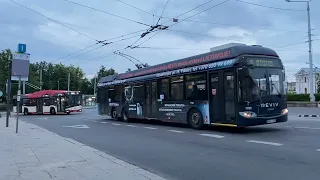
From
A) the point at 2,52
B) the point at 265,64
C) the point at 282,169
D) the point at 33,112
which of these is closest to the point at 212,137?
the point at 265,64

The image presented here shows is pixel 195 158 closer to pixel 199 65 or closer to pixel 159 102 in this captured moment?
pixel 199 65

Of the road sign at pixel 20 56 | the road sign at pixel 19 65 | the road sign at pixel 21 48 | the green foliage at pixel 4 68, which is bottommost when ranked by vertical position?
the road sign at pixel 19 65

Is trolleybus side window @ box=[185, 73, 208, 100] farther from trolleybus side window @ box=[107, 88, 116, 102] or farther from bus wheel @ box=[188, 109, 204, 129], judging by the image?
trolleybus side window @ box=[107, 88, 116, 102]

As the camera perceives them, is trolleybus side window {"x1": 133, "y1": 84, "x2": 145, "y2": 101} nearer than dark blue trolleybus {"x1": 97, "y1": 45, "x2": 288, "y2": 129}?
No

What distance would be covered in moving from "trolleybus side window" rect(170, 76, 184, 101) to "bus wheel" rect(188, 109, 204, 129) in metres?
1.02

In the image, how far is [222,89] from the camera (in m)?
13.4

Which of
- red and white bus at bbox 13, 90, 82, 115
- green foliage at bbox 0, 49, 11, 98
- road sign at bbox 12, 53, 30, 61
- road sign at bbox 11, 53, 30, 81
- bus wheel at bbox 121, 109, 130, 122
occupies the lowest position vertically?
bus wheel at bbox 121, 109, 130, 122

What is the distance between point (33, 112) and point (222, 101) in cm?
3534

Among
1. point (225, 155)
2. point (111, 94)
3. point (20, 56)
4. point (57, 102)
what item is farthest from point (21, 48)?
point (57, 102)

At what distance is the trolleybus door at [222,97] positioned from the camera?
42.6ft

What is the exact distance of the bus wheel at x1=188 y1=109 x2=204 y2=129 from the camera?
48.6 feet

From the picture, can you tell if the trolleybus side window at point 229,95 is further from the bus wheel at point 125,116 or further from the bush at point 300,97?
the bush at point 300,97

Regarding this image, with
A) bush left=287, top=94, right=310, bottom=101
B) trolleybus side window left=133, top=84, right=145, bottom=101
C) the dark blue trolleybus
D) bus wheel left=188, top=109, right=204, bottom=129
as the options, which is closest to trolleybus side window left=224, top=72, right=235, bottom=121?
the dark blue trolleybus

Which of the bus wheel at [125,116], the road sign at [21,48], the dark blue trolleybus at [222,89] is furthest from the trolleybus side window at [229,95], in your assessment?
the bus wheel at [125,116]
